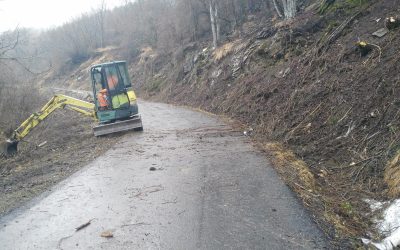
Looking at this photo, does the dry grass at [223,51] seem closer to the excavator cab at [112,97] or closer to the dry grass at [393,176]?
the excavator cab at [112,97]

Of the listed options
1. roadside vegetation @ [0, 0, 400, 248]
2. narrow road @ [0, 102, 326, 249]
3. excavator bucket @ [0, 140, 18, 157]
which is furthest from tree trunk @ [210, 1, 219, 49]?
narrow road @ [0, 102, 326, 249]

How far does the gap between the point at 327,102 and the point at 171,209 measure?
6.71m

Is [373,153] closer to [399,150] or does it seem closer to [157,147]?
[399,150]

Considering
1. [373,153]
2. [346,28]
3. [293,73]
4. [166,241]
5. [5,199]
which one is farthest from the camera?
[293,73]

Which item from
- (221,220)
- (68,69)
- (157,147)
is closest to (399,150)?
(221,220)

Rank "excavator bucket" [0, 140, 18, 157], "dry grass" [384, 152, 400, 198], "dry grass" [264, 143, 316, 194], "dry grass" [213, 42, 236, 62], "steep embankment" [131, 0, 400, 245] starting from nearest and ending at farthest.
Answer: "dry grass" [384, 152, 400, 198]
"steep embankment" [131, 0, 400, 245]
"dry grass" [264, 143, 316, 194]
"excavator bucket" [0, 140, 18, 157]
"dry grass" [213, 42, 236, 62]

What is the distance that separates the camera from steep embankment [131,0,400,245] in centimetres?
758

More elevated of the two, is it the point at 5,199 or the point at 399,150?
the point at 399,150

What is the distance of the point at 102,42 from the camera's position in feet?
227

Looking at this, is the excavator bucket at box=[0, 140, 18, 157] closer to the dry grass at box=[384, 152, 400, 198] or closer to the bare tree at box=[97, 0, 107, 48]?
the dry grass at box=[384, 152, 400, 198]

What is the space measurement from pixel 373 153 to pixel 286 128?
4.16 meters

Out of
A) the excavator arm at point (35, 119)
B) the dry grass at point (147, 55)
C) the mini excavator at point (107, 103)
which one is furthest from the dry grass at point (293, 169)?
the dry grass at point (147, 55)

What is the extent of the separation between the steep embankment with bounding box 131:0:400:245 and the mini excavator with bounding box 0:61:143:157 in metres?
5.34

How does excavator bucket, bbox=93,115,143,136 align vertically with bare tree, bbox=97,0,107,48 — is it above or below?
below
